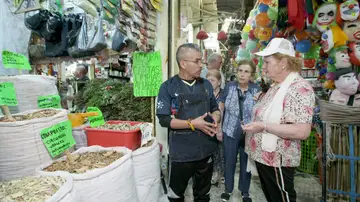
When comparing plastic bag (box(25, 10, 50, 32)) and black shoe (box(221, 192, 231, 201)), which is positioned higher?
plastic bag (box(25, 10, 50, 32))

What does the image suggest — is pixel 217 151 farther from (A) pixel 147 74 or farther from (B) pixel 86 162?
(B) pixel 86 162

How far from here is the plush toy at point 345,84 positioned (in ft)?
8.85

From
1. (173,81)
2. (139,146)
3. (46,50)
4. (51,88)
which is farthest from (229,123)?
(46,50)

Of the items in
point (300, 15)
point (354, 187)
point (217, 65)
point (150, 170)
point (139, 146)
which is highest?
point (300, 15)

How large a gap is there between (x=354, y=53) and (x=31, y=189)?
3217 millimetres

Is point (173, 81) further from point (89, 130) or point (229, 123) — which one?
point (229, 123)

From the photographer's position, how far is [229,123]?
8.31 ft

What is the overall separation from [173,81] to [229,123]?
0.96 meters

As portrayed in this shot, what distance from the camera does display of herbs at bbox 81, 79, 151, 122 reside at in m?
2.33

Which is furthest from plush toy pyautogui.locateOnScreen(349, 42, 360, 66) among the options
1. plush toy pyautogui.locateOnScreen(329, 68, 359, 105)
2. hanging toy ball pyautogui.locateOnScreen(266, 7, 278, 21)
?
hanging toy ball pyautogui.locateOnScreen(266, 7, 278, 21)

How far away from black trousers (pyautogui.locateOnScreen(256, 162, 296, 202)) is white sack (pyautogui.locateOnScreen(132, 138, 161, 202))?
2.43 feet

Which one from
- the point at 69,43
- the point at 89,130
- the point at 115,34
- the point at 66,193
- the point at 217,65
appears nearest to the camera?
the point at 66,193

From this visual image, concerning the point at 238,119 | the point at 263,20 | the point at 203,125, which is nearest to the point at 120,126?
the point at 203,125

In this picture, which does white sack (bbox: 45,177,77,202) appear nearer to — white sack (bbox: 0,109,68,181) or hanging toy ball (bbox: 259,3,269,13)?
white sack (bbox: 0,109,68,181)
